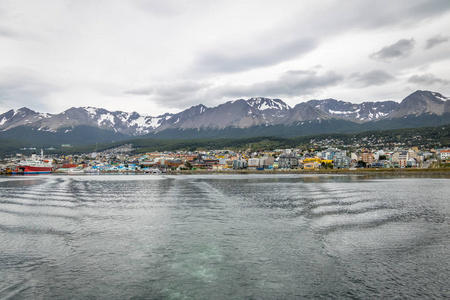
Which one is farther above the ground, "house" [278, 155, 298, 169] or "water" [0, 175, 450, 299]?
"water" [0, 175, 450, 299]

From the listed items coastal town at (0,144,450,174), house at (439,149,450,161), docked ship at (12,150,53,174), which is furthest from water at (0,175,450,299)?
house at (439,149,450,161)

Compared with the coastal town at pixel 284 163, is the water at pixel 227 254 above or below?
above

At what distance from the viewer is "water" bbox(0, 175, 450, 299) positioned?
10961mm

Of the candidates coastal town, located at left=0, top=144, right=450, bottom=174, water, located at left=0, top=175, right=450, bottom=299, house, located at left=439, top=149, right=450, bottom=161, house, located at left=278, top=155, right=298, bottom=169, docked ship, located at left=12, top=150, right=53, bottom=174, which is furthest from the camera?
house, located at left=278, top=155, right=298, bottom=169

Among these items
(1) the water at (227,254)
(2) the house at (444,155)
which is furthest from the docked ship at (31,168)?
(2) the house at (444,155)

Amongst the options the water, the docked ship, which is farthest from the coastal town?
the water

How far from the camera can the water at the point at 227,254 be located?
11.0 meters

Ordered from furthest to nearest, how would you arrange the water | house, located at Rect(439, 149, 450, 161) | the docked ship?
house, located at Rect(439, 149, 450, 161)
the docked ship
the water

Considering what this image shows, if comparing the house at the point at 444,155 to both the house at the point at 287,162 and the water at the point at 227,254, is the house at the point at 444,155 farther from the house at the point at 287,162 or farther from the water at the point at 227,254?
the water at the point at 227,254

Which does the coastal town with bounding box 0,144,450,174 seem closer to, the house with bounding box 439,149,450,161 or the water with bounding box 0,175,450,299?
the house with bounding box 439,149,450,161

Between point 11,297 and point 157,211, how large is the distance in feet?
55.9

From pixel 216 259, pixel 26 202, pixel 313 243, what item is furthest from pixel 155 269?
pixel 26 202

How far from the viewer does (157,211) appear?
27250mm

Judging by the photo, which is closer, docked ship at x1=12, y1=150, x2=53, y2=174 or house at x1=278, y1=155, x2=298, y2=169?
docked ship at x1=12, y1=150, x2=53, y2=174
